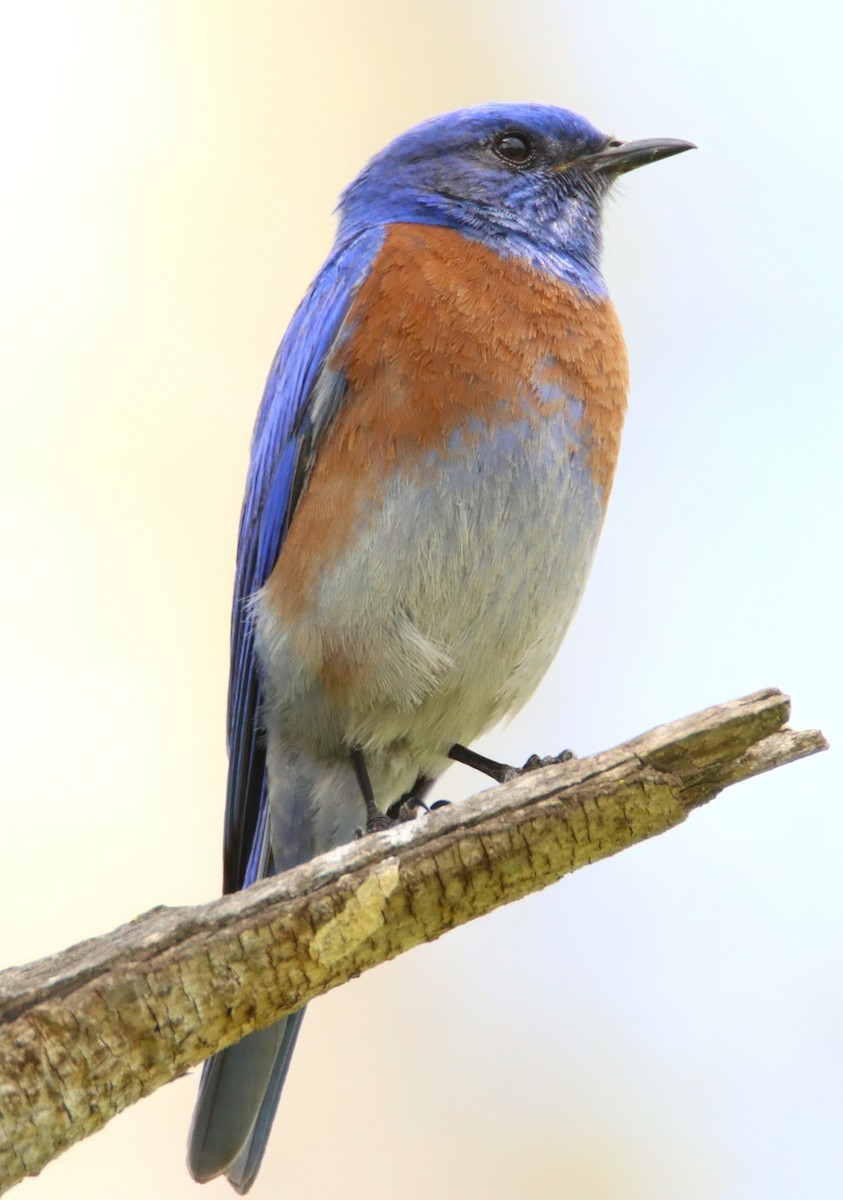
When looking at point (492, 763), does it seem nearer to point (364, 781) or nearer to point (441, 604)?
point (364, 781)

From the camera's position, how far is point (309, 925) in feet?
10.1

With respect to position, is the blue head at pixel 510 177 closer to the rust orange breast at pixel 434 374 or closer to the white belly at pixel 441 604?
the rust orange breast at pixel 434 374

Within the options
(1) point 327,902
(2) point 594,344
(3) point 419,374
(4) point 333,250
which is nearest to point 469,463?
(3) point 419,374

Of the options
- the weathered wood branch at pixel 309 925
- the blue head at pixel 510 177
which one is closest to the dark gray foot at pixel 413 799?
the weathered wood branch at pixel 309 925

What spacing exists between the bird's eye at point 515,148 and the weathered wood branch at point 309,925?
8.75 feet

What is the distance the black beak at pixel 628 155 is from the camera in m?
5.18

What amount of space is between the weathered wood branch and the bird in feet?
3.64

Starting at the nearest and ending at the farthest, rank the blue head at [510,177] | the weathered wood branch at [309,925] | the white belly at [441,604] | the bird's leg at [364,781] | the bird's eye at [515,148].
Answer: the weathered wood branch at [309,925] < the white belly at [441,604] < the bird's leg at [364,781] < the blue head at [510,177] < the bird's eye at [515,148]

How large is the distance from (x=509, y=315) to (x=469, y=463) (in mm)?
557

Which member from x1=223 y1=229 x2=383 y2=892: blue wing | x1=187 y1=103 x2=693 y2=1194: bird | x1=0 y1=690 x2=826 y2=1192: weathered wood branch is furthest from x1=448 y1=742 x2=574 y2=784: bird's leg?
x1=0 y1=690 x2=826 y2=1192: weathered wood branch

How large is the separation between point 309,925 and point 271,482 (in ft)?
6.49

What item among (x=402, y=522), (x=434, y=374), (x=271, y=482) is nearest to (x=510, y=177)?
(x=434, y=374)

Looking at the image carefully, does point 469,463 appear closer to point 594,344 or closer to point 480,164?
point 594,344

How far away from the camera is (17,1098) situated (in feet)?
9.22
